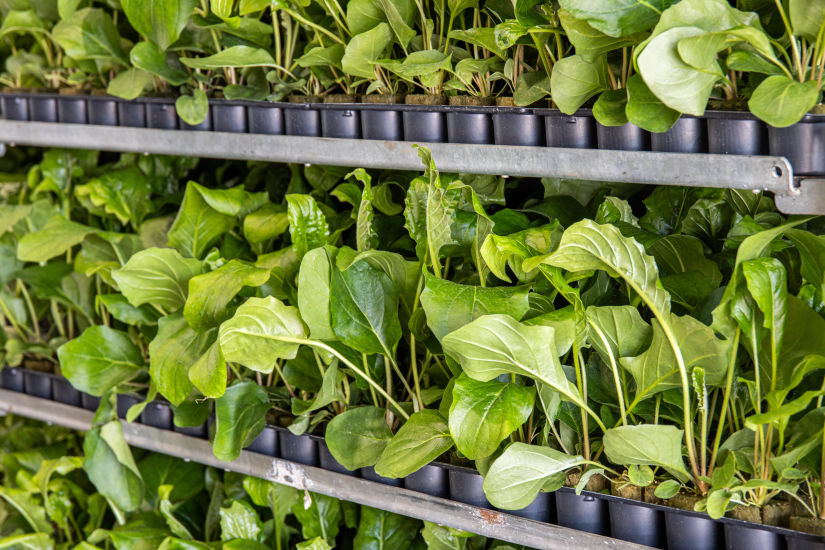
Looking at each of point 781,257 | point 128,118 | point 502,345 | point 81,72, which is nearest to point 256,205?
point 128,118

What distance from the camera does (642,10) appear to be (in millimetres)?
713

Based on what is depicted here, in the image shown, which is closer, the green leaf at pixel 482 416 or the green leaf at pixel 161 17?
the green leaf at pixel 482 416

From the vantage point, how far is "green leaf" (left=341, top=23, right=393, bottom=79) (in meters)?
0.93

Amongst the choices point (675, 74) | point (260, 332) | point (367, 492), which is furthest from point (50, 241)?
point (675, 74)

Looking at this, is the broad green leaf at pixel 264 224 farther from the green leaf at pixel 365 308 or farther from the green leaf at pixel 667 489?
the green leaf at pixel 667 489

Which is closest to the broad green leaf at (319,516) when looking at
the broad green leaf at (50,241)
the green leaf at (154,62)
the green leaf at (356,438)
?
the green leaf at (356,438)

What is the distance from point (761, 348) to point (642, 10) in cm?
34

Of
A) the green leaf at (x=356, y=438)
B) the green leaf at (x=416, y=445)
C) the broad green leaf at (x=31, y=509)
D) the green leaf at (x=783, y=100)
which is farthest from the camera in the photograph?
the broad green leaf at (x=31, y=509)

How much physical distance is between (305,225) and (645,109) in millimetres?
439

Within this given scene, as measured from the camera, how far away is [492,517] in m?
0.88

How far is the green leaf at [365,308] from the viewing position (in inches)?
35.9

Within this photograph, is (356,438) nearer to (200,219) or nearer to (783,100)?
(200,219)

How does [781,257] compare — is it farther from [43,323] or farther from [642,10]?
[43,323]

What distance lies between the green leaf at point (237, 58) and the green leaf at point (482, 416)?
1.77 ft
